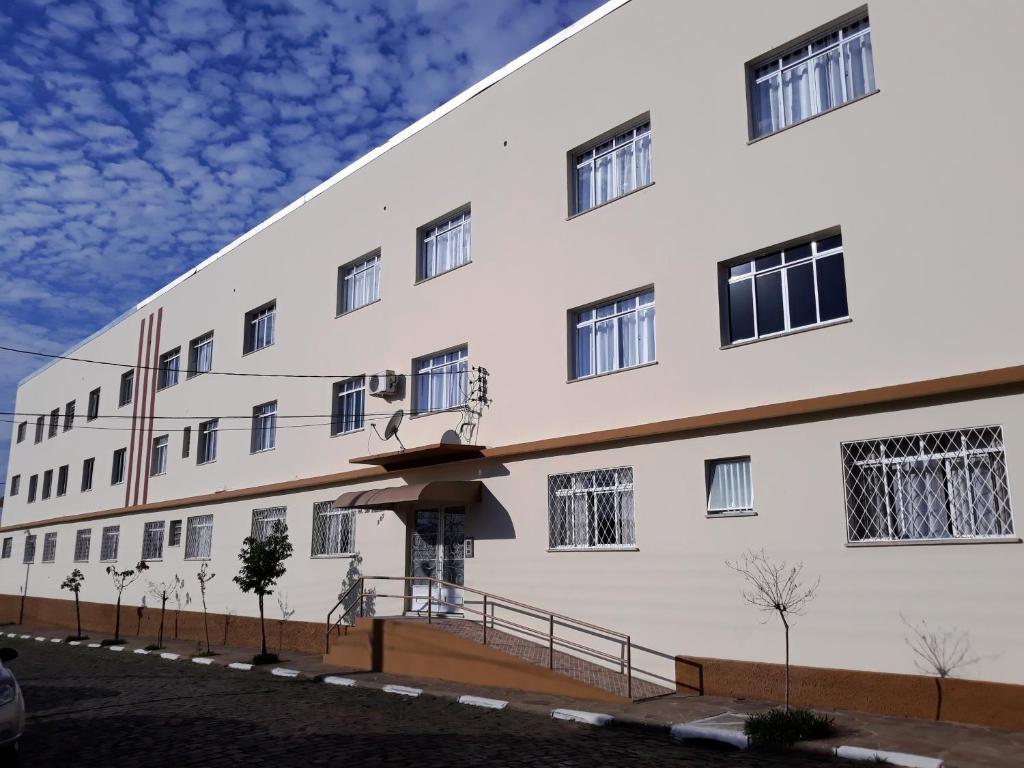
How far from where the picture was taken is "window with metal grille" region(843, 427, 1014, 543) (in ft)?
30.8

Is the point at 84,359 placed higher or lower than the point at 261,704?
higher

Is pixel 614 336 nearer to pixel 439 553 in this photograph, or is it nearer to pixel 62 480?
pixel 439 553

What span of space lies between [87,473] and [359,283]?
61.4 feet

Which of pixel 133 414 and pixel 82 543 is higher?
pixel 133 414

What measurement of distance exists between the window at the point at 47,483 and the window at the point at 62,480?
0.87m

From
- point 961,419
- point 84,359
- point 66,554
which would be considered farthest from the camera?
point 84,359

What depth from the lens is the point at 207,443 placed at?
25.0 meters

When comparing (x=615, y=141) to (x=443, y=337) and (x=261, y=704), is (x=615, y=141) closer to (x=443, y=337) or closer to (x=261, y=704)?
(x=443, y=337)

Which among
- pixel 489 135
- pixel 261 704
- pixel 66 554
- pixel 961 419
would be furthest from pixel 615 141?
pixel 66 554

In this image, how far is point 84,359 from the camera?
3447 centimetres

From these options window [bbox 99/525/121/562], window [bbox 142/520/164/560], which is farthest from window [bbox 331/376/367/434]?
window [bbox 99/525/121/562]

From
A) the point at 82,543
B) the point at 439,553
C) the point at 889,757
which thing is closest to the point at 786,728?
the point at 889,757

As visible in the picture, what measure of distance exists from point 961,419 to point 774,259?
3403 millimetres

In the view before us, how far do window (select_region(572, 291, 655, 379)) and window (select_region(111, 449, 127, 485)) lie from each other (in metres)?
21.3
